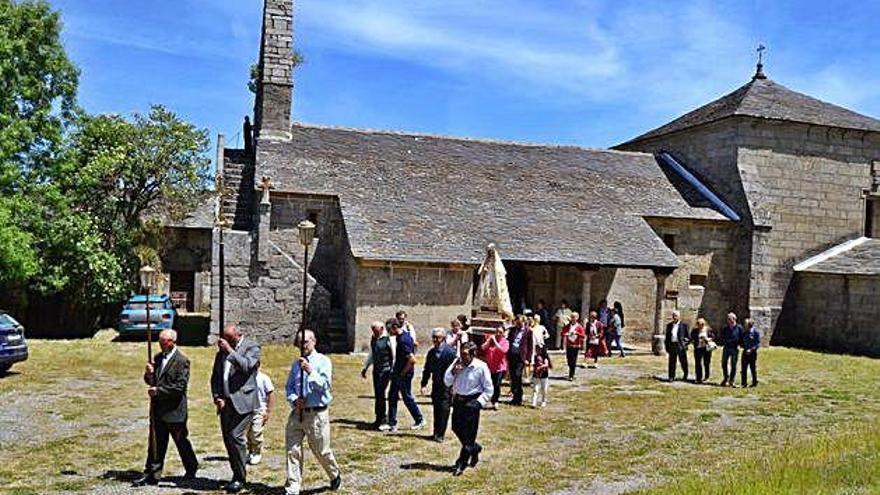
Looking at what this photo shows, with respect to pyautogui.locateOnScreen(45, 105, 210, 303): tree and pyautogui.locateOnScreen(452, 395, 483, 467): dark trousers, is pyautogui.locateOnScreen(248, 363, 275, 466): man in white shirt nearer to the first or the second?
pyautogui.locateOnScreen(452, 395, 483, 467): dark trousers

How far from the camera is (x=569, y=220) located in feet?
76.9

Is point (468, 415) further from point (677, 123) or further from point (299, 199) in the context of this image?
point (677, 123)

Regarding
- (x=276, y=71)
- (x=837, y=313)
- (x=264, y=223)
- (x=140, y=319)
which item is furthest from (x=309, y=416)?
(x=837, y=313)

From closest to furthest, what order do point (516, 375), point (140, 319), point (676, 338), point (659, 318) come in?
point (516, 375), point (676, 338), point (140, 319), point (659, 318)

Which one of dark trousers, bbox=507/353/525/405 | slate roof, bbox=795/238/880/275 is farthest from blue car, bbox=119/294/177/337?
slate roof, bbox=795/238/880/275

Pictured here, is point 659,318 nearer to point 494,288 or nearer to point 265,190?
point 494,288

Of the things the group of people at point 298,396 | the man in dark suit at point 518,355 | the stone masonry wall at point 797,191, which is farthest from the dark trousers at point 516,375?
the stone masonry wall at point 797,191

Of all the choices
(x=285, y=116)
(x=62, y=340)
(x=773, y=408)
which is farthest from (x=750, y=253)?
(x=62, y=340)

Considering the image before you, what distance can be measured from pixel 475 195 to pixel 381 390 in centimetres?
1351

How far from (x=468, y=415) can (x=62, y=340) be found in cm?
1659

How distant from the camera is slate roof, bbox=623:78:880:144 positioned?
2578 centimetres

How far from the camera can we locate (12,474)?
27.8 ft

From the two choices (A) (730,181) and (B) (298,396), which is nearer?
(B) (298,396)

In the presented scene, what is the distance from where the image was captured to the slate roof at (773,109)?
25781mm
